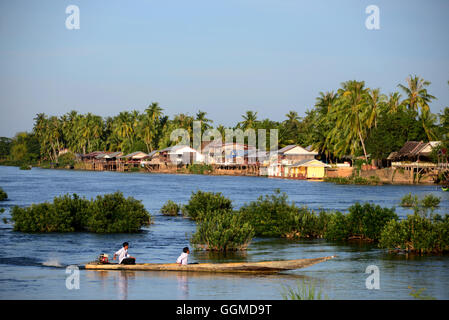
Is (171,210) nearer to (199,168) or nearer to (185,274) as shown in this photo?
(185,274)

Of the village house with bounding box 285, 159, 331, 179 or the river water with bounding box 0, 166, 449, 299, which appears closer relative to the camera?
the river water with bounding box 0, 166, 449, 299

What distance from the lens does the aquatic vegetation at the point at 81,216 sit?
3328 centimetres

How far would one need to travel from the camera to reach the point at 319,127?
105438 millimetres

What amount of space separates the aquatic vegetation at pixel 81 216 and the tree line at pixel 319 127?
152 ft

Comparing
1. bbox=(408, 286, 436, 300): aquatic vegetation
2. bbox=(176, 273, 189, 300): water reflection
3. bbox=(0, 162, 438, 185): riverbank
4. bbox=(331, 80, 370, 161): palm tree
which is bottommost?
bbox=(408, 286, 436, 300): aquatic vegetation

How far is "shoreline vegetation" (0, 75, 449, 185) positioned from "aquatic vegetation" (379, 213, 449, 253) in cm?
4522

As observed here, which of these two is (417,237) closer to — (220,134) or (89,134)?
(220,134)

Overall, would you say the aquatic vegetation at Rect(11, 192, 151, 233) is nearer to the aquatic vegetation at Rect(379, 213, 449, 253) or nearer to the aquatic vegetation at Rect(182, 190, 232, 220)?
the aquatic vegetation at Rect(182, 190, 232, 220)

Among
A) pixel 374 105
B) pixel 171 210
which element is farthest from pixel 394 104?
pixel 171 210

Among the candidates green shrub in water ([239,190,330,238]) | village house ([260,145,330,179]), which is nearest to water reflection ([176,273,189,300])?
green shrub in water ([239,190,330,238])

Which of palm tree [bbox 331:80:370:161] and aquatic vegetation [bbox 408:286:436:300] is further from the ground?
palm tree [bbox 331:80:370:161]

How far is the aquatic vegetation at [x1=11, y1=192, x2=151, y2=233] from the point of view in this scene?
33281 millimetres

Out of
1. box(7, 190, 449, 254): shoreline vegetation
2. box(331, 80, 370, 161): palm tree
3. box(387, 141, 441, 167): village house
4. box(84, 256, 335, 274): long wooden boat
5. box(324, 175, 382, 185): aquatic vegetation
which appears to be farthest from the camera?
box(331, 80, 370, 161): palm tree
